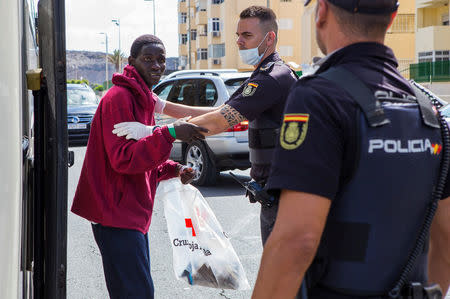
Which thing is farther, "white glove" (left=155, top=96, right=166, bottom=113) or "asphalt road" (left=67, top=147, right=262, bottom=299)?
"asphalt road" (left=67, top=147, right=262, bottom=299)

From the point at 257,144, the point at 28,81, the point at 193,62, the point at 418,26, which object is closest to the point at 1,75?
the point at 28,81

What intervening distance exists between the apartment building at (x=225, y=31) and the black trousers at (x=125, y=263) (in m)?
60.6

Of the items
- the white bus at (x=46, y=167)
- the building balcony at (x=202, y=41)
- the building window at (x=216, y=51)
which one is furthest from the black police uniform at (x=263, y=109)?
the building balcony at (x=202, y=41)

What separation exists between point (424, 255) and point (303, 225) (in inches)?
18.7

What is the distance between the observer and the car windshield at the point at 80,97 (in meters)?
20.7

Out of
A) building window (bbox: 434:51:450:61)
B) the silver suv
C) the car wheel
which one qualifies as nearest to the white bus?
the silver suv

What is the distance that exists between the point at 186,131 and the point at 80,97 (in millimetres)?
18379

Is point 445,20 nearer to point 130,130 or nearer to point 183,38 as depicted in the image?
point 130,130

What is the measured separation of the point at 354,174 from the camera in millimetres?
1876

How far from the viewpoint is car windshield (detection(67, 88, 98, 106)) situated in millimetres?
20719

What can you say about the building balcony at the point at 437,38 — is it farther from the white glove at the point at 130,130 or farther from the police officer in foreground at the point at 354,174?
the police officer in foreground at the point at 354,174

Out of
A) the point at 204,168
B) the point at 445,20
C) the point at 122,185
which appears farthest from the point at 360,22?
the point at 445,20

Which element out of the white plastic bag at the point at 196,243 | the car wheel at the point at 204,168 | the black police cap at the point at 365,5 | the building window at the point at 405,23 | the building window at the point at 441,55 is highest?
the building window at the point at 405,23

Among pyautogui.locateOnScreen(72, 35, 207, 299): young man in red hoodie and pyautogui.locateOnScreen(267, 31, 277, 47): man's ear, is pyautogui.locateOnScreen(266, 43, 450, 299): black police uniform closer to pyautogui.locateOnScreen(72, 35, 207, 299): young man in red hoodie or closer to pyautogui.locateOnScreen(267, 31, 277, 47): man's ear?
pyautogui.locateOnScreen(72, 35, 207, 299): young man in red hoodie
